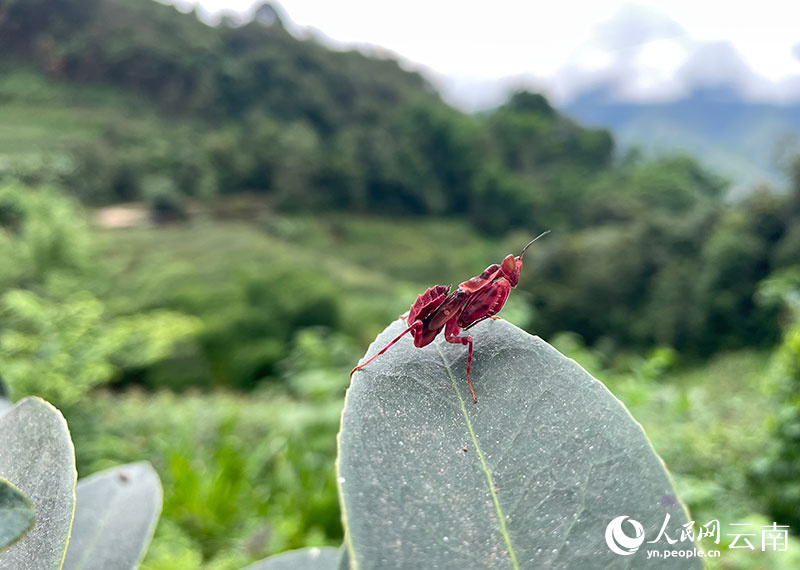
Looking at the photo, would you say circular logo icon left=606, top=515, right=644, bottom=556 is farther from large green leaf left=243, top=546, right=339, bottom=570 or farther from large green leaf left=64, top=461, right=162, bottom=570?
large green leaf left=64, top=461, right=162, bottom=570

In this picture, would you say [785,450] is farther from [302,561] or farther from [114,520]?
[114,520]

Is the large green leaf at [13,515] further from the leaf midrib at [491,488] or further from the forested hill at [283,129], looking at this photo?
the forested hill at [283,129]

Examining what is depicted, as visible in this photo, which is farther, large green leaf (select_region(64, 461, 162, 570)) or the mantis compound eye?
the mantis compound eye

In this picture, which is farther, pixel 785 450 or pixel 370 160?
pixel 370 160

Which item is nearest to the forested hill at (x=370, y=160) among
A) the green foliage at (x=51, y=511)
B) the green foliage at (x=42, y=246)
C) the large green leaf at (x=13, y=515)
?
the green foliage at (x=42, y=246)

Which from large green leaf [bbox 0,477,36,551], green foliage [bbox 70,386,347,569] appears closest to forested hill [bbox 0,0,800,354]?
green foliage [bbox 70,386,347,569]

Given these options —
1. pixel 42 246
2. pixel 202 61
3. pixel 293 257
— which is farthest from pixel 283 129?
pixel 42 246

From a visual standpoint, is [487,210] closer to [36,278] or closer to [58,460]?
[36,278]
